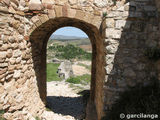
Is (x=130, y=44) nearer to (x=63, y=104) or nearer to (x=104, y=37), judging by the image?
(x=104, y=37)

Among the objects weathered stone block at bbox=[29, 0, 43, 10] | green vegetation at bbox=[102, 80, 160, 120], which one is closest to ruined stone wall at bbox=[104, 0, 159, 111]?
green vegetation at bbox=[102, 80, 160, 120]

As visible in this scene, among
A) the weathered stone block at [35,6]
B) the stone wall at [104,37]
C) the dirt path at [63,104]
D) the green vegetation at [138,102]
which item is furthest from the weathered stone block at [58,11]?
the dirt path at [63,104]

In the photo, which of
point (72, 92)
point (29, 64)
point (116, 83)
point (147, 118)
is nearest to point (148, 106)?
point (147, 118)

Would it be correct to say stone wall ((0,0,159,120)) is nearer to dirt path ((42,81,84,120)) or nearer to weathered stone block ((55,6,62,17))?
weathered stone block ((55,6,62,17))

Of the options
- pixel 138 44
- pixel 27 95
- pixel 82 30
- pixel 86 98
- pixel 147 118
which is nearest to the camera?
pixel 147 118

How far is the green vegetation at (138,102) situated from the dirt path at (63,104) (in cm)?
194

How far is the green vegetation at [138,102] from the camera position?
2514 millimetres

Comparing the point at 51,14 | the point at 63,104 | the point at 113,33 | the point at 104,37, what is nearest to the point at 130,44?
the point at 113,33

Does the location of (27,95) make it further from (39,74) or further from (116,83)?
(116,83)

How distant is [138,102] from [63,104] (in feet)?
12.7

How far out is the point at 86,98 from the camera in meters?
6.55

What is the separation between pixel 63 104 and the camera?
5.95 m

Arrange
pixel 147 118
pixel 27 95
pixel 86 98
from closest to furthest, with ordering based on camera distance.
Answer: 1. pixel 147 118
2. pixel 27 95
3. pixel 86 98

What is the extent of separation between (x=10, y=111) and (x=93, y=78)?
3500 mm
